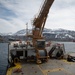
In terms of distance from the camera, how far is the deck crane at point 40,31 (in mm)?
29681

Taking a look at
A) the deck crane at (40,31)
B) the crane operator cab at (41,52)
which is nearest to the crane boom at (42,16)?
the deck crane at (40,31)

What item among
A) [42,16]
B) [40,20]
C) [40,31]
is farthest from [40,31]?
[42,16]

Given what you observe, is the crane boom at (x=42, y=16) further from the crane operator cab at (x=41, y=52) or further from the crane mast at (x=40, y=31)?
the crane operator cab at (x=41, y=52)

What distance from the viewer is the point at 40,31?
3509 cm

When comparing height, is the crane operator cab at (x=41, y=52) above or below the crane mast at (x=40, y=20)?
below

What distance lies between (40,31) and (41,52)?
6.02 m

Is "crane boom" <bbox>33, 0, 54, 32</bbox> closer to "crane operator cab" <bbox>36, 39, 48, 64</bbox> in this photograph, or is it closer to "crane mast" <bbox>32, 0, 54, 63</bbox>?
"crane mast" <bbox>32, 0, 54, 63</bbox>

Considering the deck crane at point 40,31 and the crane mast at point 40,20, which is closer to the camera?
the deck crane at point 40,31

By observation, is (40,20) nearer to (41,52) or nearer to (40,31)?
(40,31)

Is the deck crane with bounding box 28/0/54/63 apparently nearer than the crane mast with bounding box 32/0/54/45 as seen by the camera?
Yes

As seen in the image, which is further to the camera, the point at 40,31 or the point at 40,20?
the point at 40,31

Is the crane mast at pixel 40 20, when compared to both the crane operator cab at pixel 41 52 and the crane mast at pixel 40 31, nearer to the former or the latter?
the crane mast at pixel 40 31

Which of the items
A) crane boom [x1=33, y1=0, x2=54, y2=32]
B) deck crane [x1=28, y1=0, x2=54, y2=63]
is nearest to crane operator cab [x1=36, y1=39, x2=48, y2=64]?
deck crane [x1=28, y1=0, x2=54, y2=63]

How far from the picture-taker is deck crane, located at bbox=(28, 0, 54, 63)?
97.4 ft
